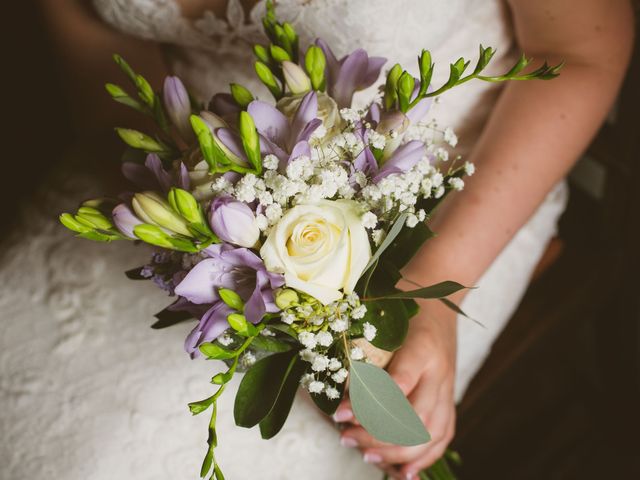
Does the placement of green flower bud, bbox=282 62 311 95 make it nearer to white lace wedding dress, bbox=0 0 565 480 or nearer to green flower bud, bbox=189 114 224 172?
green flower bud, bbox=189 114 224 172

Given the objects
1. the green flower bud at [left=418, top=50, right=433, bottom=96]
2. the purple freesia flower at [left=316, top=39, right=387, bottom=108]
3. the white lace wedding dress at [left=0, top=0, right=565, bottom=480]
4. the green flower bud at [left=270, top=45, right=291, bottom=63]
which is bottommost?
the white lace wedding dress at [left=0, top=0, right=565, bottom=480]

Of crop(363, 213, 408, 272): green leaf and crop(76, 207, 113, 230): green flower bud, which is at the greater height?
crop(363, 213, 408, 272): green leaf

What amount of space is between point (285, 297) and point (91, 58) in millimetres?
824

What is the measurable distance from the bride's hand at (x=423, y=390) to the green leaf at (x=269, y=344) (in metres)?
0.18

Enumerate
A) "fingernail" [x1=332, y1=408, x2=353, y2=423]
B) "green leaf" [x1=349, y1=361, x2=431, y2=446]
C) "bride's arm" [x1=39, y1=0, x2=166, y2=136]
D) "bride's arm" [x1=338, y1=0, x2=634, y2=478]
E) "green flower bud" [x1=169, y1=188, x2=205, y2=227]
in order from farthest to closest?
1. "bride's arm" [x1=39, y1=0, x2=166, y2=136]
2. "bride's arm" [x1=338, y1=0, x2=634, y2=478]
3. "fingernail" [x1=332, y1=408, x2=353, y2=423]
4. "green leaf" [x1=349, y1=361, x2=431, y2=446]
5. "green flower bud" [x1=169, y1=188, x2=205, y2=227]

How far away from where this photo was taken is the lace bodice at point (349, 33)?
0.83 meters

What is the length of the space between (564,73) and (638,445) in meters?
1.14

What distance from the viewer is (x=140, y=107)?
25.3 inches

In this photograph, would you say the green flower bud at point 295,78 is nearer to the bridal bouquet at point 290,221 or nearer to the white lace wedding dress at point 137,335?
the bridal bouquet at point 290,221

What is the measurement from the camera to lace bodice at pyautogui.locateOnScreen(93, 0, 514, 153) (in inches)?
32.6

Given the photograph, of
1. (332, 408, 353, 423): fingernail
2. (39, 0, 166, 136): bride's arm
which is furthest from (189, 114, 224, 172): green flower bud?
(39, 0, 166, 136): bride's arm

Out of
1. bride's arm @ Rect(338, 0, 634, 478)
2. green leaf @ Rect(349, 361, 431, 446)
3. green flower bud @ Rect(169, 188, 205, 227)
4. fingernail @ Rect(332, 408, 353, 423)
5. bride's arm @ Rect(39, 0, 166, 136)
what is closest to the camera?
green flower bud @ Rect(169, 188, 205, 227)

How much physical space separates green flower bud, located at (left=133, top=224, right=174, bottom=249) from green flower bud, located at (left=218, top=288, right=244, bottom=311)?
0.06m

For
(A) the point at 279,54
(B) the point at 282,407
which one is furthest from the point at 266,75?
(B) the point at 282,407
